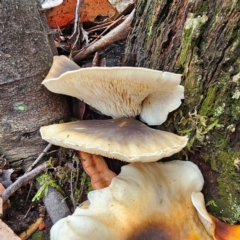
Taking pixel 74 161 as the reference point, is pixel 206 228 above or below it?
below

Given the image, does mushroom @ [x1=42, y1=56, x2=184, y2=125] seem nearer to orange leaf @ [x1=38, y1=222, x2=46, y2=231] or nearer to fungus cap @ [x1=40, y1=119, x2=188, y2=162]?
fungus cap @ [x1=40, y1=119, x2=188, y2=162]

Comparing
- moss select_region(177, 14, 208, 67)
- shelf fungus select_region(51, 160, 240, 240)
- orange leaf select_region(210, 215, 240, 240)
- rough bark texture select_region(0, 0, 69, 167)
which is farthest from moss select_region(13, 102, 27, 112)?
orange leaf select_region(210, 215, 240, 240)

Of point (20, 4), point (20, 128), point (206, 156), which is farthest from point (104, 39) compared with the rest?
point (206, 156)

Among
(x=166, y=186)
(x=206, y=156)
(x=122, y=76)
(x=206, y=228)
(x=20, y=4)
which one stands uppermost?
(x=20, y=4)

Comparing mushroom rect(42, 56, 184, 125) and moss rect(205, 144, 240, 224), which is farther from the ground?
mushroom rect(42, 56, 184, 125)

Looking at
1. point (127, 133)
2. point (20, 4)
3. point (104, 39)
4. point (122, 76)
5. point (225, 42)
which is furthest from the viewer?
point (104, 39)

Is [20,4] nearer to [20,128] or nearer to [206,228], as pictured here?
[20,128]

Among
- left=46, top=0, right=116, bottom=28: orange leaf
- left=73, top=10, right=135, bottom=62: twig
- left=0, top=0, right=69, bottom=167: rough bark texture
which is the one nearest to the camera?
left=0, top=0, right=69, bottom=167: rough bark texture
